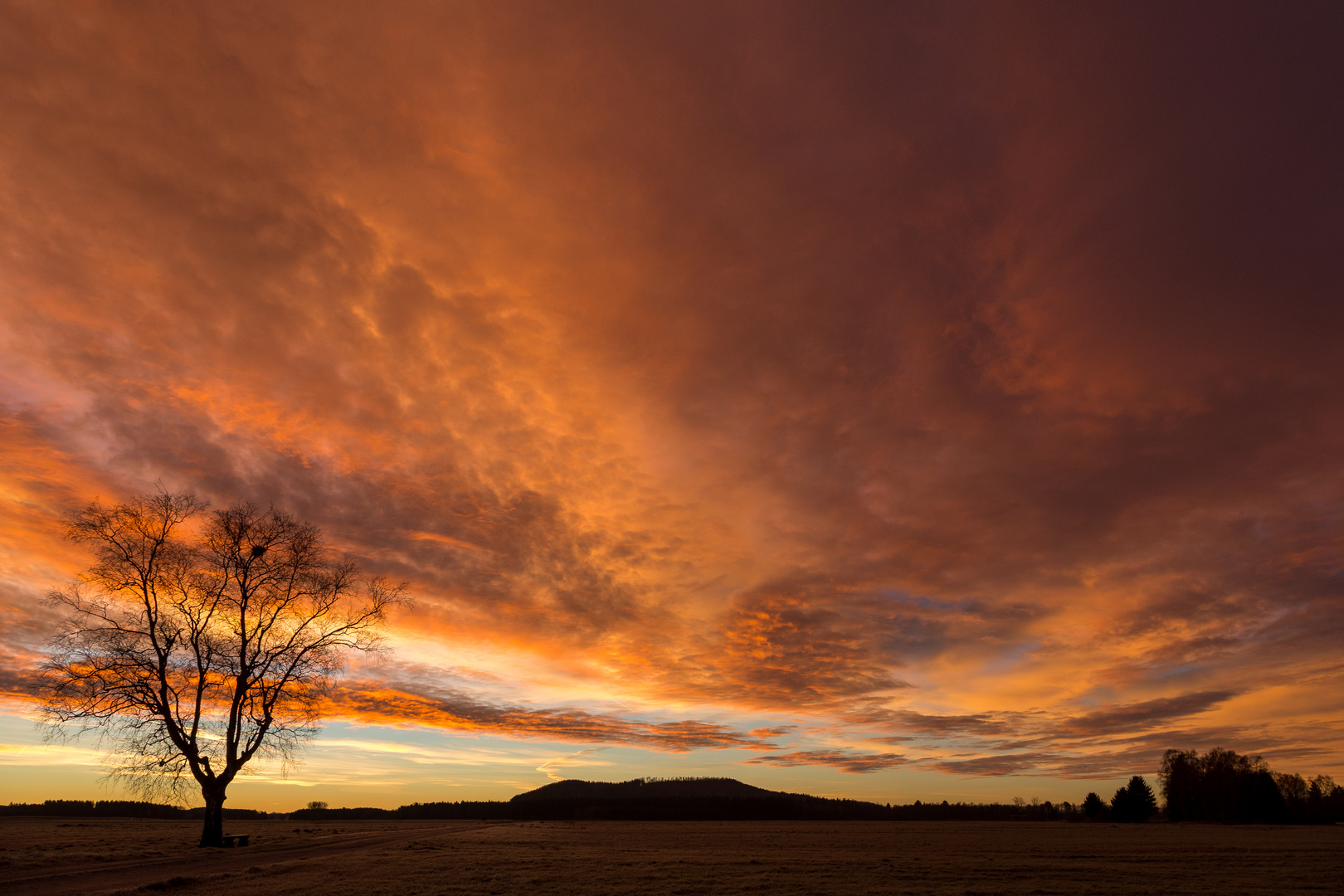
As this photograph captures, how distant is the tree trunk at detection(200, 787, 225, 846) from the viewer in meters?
37.3

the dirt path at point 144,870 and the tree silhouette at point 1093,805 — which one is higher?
the dirt path at point 144,870

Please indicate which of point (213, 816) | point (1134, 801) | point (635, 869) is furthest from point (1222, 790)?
point (213, 816)

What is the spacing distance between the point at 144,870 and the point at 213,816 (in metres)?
10.6

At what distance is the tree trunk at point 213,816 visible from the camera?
3731 cm

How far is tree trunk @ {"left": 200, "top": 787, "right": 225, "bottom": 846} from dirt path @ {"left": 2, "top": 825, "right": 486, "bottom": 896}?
3.77 feet

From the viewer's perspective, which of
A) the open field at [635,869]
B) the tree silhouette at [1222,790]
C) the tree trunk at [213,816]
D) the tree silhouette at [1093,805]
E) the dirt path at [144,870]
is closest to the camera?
the dirt path at [144,870]

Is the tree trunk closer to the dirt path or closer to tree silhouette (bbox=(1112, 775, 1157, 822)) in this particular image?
the dirt path

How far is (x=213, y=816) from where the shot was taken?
38.1 m

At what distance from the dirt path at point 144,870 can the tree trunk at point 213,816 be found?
1150 mm

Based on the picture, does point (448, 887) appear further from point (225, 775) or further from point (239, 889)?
point (225, 775)

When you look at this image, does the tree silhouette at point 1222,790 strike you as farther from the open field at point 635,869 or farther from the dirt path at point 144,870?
the dirt path at point 144,870

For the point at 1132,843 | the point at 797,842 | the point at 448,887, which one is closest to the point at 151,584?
the point at 448,887

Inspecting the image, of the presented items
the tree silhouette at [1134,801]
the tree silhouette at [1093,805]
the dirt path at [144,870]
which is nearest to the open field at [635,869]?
the dirt path at [144,870]

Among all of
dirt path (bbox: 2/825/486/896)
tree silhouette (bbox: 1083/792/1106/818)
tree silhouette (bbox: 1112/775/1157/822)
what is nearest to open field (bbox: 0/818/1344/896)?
dirt path (bbox: 2/825/486/896)
